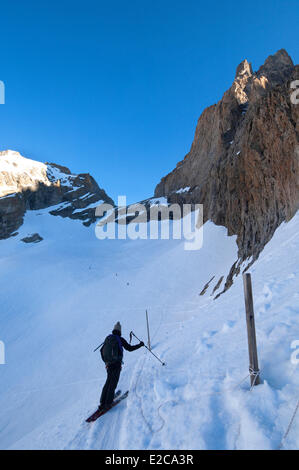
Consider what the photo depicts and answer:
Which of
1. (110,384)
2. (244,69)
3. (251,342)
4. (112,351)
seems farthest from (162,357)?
(244,69)

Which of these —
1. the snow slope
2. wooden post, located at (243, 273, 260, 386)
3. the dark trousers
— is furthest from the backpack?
wooden post, located at (243, 273, 260, 386)

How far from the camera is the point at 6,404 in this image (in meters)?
10.1

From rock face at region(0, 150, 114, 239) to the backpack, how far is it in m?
67.9

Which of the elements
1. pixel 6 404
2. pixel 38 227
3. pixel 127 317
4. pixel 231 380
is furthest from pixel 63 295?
pixel 38 227

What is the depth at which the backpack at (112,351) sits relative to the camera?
4.63 m

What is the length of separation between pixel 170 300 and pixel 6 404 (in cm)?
1207

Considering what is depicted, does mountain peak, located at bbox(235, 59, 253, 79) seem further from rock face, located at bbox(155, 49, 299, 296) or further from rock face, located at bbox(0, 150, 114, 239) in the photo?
rock face, located at bbox(0, 150, 114, 239)

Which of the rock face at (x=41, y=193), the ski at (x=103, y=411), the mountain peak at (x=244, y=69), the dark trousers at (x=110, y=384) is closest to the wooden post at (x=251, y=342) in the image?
the dark trousers at (x=110, y=384)

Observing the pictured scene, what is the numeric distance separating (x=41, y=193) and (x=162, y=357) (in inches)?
3467

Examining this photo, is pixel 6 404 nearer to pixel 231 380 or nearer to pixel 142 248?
pixel 231 380

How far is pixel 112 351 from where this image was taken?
4.65 meters

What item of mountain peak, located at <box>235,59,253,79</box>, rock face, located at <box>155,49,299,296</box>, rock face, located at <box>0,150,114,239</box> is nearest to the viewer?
rock face, located at <box>155,49,299,296</box>

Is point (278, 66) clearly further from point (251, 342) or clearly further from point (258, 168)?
point (251, 342)

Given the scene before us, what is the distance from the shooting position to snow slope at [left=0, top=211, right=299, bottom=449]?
3133 millimetres
